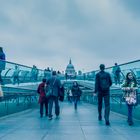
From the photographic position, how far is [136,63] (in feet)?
51.9

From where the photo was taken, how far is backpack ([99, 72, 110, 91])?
1400 cm

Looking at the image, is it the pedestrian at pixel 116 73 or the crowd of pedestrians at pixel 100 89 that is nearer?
the crowd of pedestrians at pixel 100 89

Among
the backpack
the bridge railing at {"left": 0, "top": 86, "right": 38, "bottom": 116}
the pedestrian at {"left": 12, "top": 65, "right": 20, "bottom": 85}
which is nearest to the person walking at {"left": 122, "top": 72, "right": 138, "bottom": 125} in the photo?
the backpack

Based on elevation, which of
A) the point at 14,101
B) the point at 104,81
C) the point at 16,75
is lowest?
the point at 14,101

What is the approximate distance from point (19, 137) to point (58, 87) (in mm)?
6946

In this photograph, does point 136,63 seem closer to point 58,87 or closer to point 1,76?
point 58,87

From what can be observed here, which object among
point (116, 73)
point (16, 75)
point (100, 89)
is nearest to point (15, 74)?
point (16, 75)

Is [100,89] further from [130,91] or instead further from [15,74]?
[15,74]

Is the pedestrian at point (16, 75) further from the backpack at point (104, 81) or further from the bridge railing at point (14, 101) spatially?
the backpack at point (104, 81)

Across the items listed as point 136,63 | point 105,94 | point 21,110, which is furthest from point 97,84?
point 21,110

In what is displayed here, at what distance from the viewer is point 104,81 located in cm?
1409

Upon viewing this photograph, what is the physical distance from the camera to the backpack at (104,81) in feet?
45.9

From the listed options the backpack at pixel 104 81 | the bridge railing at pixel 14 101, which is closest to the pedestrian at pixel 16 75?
the bridge railing at pixel 14 101

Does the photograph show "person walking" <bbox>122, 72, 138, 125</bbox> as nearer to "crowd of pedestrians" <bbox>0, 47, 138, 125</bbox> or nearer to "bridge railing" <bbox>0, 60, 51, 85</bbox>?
"crowd of pedestrians" <bbox>0, 47, 138, 125</bbox>
